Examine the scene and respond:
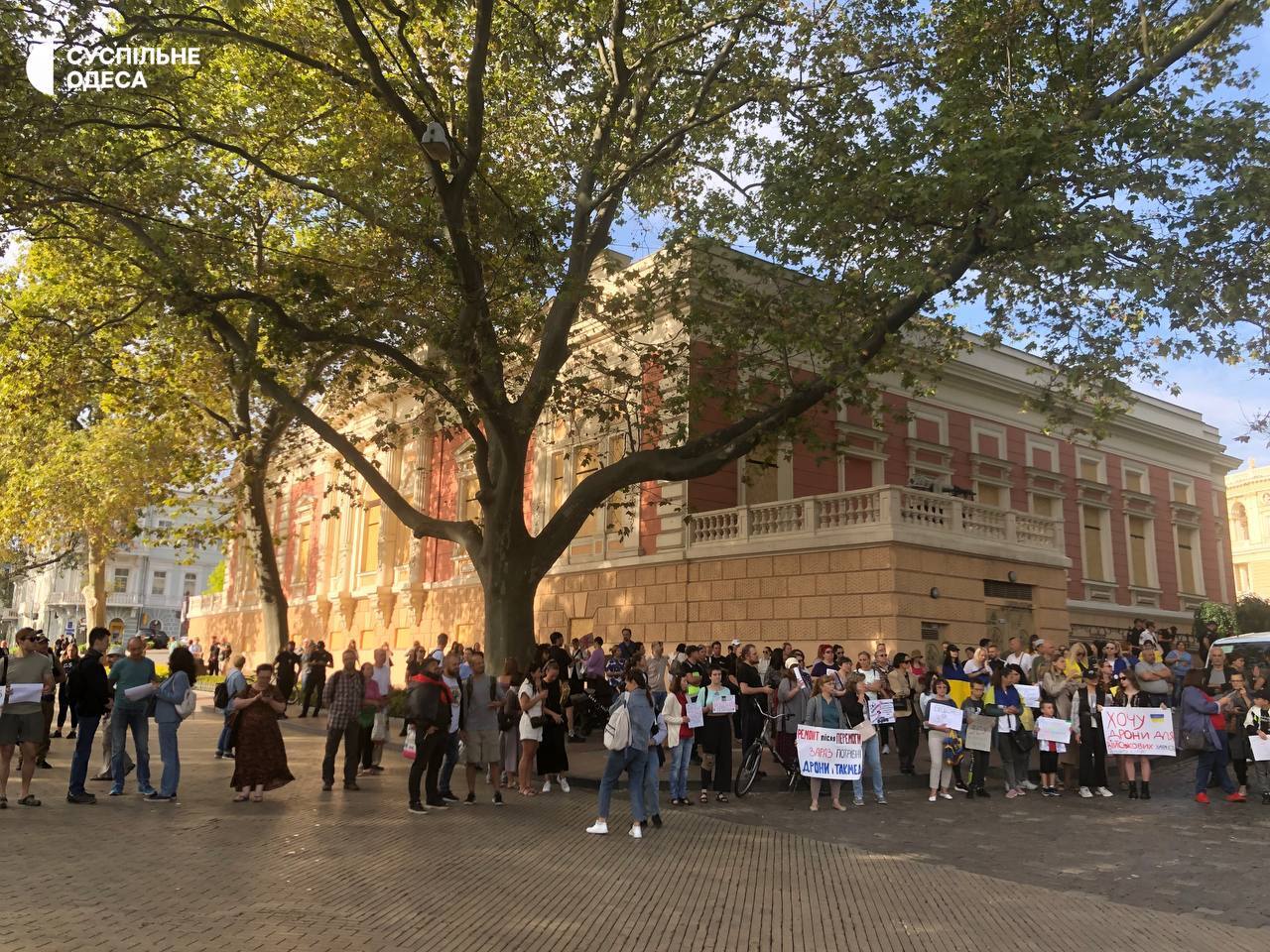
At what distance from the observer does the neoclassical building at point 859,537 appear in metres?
19.9

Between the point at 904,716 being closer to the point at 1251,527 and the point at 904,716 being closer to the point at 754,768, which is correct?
the point at 754,768

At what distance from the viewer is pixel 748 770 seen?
13055 millimetres

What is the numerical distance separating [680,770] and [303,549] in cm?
3469

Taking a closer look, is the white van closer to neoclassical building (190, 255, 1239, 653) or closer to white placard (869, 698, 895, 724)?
neoclassical building (190, 255, 1239, 653)

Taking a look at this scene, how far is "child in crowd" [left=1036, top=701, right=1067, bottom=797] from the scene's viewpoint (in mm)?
13484

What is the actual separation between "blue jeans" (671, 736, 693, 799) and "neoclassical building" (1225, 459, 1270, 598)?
59.2 m

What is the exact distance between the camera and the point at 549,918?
6738 millimetres

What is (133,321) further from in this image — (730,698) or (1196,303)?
(1196,303)

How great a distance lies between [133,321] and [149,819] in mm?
12910

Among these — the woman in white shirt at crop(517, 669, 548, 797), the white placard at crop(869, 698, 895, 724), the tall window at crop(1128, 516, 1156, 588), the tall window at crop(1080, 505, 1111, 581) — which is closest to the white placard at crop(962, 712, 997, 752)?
the white placard at crop(869, 698, 895, 724)

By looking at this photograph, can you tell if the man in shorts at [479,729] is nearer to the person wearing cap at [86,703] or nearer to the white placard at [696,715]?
the white placard at [696,715]

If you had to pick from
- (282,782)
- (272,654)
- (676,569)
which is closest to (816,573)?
(676,569)

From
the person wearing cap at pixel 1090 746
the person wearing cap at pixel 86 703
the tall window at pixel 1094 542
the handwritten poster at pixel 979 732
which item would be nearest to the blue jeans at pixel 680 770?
the handwritten poster at pixel 979 732

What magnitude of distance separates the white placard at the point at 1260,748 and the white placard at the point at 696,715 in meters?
7.29
